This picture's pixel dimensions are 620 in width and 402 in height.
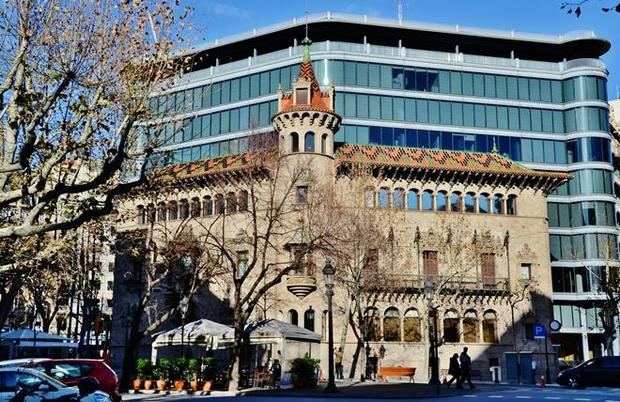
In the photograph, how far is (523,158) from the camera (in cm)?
6588

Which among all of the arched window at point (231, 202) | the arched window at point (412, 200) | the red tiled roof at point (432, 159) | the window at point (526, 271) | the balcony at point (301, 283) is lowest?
the balcony at point (301, 283)

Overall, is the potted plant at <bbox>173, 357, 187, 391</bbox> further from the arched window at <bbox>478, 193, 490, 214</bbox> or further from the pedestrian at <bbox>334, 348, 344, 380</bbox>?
the arched window at <bbox>478, 193, 490, 214</bbox>

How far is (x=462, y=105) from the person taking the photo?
6562cm

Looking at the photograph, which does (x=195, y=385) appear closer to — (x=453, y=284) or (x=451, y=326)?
(x=453, y=284)

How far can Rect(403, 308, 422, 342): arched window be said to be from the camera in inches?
2005

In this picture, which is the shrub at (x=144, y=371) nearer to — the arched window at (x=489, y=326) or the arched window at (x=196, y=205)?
the arched window at (x=196, y=205)

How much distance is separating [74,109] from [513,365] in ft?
139

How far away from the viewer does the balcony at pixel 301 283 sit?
156 ft

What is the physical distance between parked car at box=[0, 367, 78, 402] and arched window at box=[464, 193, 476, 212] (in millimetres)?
39616

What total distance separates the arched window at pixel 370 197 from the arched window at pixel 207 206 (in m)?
11.6

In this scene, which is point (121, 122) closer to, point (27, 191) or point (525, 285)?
point (27, 191)

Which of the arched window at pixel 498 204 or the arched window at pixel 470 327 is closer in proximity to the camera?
the arched window at pixel 470 327

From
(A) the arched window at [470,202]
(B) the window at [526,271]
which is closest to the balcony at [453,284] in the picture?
(B) the window at [526,271]

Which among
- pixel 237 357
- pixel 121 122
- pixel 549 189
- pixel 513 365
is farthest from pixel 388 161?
pixel 121 122
